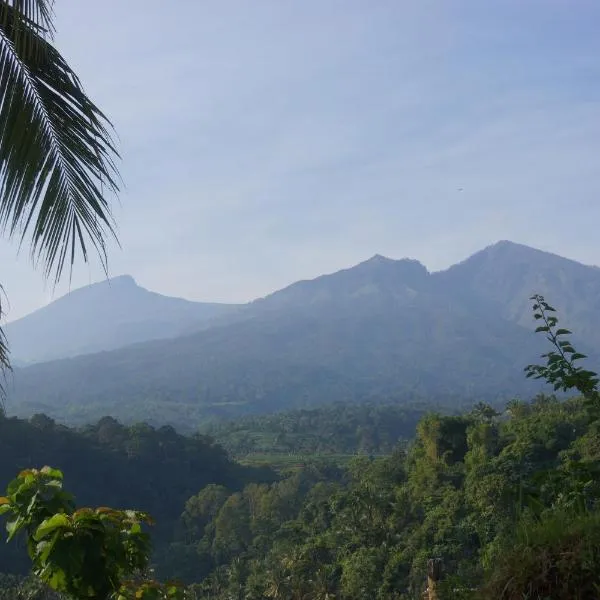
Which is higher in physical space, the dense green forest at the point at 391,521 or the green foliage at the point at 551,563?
the green foliage at the point at 551,563

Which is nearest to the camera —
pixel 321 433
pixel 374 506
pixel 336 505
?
pixel 374 506

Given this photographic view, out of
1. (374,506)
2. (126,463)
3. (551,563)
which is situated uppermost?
(551,563)

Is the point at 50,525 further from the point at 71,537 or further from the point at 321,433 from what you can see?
the point at 321,433

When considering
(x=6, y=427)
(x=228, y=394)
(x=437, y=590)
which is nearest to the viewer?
(x=437, y=590)

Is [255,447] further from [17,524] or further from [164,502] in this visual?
[17,524]

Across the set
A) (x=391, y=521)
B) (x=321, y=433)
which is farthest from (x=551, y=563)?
(x=321, y=433)

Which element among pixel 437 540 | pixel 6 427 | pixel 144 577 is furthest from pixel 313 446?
pixel 144 577

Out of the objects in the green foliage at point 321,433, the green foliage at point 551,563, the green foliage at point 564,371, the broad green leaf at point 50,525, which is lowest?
the green foliage at point 321,433

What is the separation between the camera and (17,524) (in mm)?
2377

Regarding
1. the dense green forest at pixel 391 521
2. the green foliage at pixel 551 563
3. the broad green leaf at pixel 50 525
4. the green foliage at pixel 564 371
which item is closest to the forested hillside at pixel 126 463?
the dense green forest at pixel 391 521

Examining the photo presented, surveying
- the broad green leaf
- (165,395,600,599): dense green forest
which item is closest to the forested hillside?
(165,395,600,599): dense green forest

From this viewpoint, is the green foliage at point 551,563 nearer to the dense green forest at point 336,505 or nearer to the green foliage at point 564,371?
the green foliage at point 564,371

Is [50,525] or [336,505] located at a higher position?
[50,525]

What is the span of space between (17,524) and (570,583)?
1.68 meters
